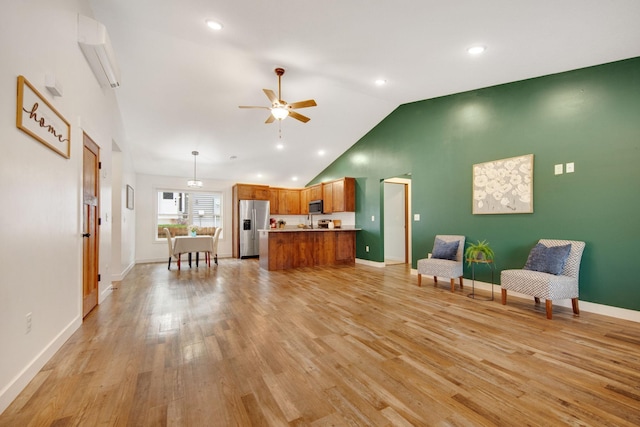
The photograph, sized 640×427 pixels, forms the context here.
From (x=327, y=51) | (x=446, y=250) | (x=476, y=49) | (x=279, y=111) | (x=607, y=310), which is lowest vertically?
(x=607, y=310)

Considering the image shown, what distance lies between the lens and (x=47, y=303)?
2096mm

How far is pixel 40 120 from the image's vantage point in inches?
76.7

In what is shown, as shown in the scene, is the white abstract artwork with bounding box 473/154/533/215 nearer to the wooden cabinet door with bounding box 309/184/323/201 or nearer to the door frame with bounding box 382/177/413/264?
the door frame with bounding box 382/177/413/264

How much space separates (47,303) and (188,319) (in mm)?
1184

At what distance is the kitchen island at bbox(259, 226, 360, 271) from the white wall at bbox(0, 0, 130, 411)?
367cm

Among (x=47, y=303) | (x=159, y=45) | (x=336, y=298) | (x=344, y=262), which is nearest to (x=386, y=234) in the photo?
(x=344, y=262)

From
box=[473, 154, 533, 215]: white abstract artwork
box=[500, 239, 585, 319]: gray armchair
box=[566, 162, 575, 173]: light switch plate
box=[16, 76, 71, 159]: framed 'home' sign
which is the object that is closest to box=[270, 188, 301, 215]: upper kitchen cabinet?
box=[473, 154, 533, 215]: white abstract artwork

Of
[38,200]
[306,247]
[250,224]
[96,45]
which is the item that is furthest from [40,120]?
[250,224]

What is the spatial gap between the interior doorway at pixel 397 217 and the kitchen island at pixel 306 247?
1.10 meters

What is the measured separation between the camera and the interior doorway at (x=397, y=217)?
7414mm

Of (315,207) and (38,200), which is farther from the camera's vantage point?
(315,207)

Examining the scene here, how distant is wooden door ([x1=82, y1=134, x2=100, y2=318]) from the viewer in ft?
9.96

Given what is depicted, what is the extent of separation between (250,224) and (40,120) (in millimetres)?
6436

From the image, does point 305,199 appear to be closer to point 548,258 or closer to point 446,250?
point 446,250
